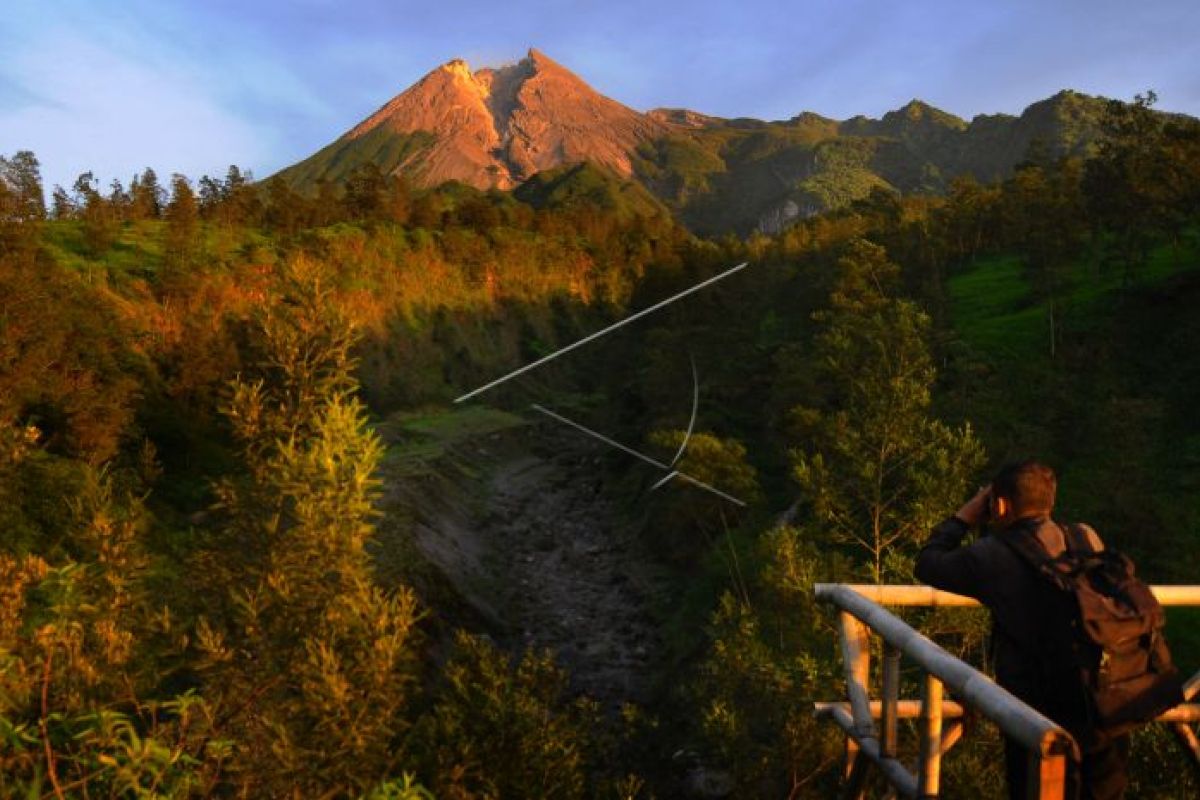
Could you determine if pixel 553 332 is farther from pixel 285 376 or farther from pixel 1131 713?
pixel 1131 713

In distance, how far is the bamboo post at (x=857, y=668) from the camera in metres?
4.50

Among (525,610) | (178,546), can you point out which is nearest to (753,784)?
(525,610)

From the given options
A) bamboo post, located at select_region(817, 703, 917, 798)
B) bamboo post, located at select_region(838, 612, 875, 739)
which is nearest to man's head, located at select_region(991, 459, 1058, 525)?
bamboo post, located at select_region(838, 612, 875, 739)

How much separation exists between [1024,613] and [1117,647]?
0.46m

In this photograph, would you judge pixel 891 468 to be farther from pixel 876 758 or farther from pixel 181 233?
pixel 181 233

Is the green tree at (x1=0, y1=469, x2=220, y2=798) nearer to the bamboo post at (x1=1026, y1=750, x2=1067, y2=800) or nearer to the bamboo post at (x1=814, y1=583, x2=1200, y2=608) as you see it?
the bamboo post at (x1=814, y1=583, x2=1200, y2=608)

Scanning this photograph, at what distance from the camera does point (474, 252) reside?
77812 mm

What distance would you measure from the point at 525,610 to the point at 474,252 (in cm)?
5252

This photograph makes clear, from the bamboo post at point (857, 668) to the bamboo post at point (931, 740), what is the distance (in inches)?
29.8

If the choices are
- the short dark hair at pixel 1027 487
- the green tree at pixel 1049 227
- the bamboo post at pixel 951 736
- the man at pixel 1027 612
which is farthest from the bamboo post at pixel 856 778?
the green tree at pixel 1049 227

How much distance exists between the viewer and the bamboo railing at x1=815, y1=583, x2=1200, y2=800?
9.29ft

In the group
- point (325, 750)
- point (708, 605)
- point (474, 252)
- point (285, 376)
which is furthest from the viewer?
point (474, 252)

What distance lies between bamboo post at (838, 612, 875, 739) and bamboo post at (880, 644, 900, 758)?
0.47 feet

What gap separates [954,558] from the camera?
15.0ft
